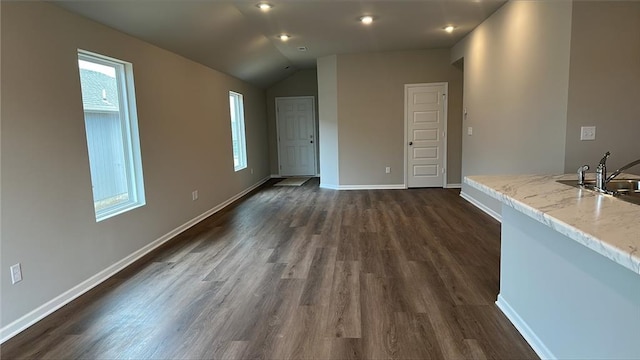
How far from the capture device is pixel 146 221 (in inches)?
148

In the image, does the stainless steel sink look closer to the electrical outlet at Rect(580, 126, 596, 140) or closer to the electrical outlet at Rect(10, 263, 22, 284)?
the electrical outlet at Rect(580, 126, 596, 140)

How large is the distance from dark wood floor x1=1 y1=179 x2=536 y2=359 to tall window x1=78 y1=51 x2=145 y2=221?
0.66 m

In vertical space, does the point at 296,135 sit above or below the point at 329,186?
above

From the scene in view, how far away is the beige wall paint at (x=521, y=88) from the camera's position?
3111 millimetres

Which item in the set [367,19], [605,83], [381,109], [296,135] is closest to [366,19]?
[367,19]

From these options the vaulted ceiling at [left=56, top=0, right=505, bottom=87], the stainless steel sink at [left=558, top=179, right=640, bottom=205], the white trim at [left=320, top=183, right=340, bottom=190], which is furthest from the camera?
the white trim at [left=320, top=183, right=340, bottom=190]

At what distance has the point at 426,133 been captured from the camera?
682 centimetres

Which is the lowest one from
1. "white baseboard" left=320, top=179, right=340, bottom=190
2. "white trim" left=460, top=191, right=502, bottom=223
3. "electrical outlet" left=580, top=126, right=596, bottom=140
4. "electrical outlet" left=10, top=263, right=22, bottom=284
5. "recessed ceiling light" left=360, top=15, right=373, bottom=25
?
"white trim" left=460, top=191, right=502, bottom=223

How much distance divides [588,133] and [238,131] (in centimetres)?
562

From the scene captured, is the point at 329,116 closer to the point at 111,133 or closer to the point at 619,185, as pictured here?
the point at 111,133

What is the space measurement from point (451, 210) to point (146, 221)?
3923mm

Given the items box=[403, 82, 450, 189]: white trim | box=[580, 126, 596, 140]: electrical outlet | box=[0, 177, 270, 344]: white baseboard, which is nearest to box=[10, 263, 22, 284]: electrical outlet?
box=[0, 177, 270, 344]: white baseboard

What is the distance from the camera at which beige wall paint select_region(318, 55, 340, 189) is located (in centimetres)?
690

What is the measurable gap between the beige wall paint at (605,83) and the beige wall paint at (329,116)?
4378 mm
